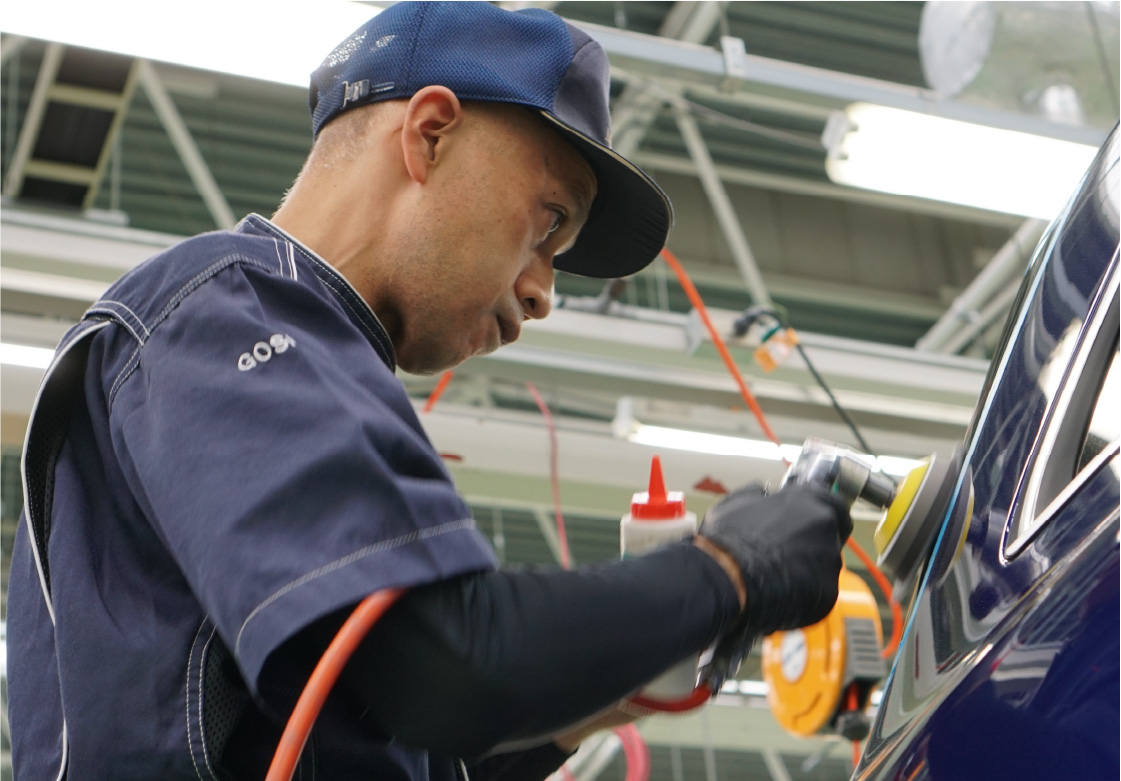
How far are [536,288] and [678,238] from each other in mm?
5318

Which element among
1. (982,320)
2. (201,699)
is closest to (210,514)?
(201,699)

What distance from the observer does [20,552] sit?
1.18 meters

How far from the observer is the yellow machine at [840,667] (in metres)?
2.73

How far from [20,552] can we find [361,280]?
0.43 m

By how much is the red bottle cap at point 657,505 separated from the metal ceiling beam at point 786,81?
2.06m

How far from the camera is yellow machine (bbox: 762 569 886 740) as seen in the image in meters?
2.73

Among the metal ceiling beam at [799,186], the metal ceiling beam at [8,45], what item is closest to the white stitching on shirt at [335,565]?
the metal ceiling beam at [8,45]

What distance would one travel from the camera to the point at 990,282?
615 cm

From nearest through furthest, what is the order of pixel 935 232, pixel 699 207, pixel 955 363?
pixel 955 363
pixel 699 207
pixel 935 232

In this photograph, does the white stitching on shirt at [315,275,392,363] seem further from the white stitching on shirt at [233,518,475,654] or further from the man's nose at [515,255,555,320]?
the white stitching on shirt at [233,518,475,654]

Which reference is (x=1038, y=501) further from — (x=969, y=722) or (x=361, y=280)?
(x=361, y=280)

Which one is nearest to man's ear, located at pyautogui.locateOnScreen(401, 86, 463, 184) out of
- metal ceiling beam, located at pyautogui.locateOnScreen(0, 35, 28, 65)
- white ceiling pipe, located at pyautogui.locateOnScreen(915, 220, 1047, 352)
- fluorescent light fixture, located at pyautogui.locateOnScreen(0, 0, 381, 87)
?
fluorescent light fixture, located at pyautogui.locateOnScreen(0, 0, 381, 87)

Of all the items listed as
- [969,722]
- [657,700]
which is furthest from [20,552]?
[969,722]

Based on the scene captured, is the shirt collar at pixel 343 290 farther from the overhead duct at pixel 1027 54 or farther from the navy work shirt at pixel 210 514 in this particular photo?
the overhead duct at pixel 1027 54
